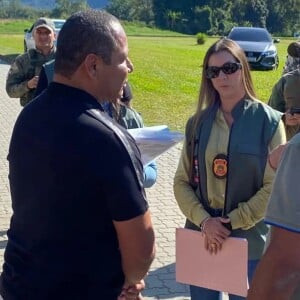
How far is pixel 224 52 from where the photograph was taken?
3.34 meters

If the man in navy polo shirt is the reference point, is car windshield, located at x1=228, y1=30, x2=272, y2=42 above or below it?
below

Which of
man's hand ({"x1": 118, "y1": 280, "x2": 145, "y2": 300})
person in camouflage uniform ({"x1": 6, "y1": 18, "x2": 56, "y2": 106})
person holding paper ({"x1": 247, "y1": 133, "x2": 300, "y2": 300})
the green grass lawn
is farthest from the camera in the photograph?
the green grass lawn

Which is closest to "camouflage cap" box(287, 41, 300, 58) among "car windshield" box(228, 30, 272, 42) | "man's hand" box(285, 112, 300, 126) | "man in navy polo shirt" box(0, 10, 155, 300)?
"man's hand" box(285, 112, 300, 126)

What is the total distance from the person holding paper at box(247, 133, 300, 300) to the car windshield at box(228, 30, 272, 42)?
27.1 meters

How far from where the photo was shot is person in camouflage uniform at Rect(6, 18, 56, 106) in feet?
19.2

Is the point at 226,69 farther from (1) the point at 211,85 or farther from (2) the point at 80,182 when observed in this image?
(2) the point at 80,182

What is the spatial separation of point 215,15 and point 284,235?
87.1m

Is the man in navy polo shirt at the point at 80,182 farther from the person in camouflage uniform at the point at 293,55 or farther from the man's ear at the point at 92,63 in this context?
the person in camouflage uniform at the point at 293,55

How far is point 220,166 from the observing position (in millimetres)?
3223

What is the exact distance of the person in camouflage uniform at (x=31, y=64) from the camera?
19.2ft

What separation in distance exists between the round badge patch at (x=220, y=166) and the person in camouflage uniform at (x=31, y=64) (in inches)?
114

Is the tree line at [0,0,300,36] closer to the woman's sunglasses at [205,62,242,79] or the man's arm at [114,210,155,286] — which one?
the woman's sunglasses at [205,62,242,79]

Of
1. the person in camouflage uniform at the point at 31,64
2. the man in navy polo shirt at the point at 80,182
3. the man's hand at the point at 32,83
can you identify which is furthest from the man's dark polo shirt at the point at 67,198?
the person in camouflage uniform at the point at 31,64

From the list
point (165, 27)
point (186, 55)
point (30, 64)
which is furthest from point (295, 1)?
point (30, 64)
